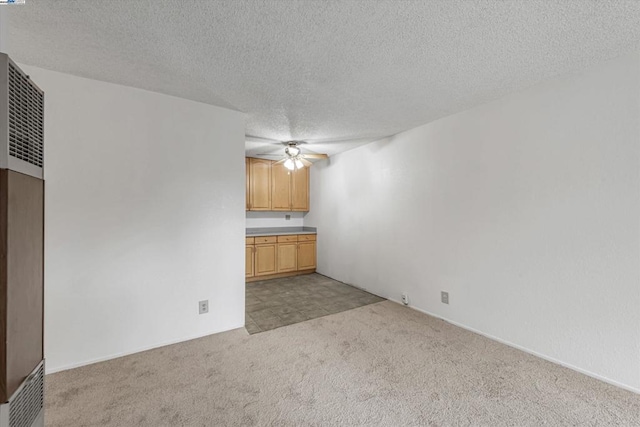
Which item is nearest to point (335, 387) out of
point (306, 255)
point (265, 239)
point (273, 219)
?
point (265, 239)

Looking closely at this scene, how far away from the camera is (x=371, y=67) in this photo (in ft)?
6.62

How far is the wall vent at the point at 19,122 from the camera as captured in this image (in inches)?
37.6

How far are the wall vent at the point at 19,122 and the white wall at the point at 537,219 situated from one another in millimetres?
3292

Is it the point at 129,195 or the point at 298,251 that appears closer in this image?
the point at 129,195

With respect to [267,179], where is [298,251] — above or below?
below

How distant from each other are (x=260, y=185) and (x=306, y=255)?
170 cm

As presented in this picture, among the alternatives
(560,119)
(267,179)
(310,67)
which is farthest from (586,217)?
(267,179)

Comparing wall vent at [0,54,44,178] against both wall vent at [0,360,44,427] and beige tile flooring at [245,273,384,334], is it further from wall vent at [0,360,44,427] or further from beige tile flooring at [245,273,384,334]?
beige tile flooring at [245,273,384,334]

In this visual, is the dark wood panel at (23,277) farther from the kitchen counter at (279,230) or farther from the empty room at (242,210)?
the kitchen counter at (279,230)

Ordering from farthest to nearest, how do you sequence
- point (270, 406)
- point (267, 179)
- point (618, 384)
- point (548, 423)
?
point (267, 179) < point (618, 384) < point (270, 406) < point (548, 423)

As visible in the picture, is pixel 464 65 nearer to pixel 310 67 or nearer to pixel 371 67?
pixel 371 67

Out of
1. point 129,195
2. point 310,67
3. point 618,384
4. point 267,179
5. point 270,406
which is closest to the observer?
point 270,406

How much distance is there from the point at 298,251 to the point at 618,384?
14.4 feet

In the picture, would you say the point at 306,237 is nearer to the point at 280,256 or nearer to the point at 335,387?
the point at 280,256
